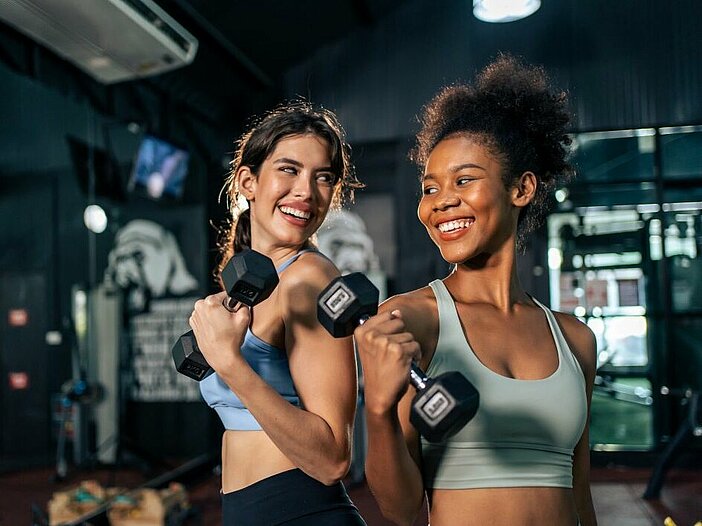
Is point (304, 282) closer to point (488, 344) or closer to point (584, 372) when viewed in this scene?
point (488, 344)

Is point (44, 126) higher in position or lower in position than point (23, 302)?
higher

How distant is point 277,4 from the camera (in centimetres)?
511

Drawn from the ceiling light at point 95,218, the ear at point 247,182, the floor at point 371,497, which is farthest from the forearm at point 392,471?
the ceiling light at point 95,218

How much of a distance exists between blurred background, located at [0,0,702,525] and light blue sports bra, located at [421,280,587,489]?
2983 mm

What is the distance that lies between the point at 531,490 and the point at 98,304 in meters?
3.55

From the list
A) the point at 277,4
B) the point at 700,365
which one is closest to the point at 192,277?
the point at 277,4

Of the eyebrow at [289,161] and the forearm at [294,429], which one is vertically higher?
the eyebrow at [289,161]

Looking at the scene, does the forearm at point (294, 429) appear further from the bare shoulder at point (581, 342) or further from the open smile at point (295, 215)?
the bare shoulder at point (581, 342)

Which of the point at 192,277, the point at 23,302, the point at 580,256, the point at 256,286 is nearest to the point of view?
the point at 256,286

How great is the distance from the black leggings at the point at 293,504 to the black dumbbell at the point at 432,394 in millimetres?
358

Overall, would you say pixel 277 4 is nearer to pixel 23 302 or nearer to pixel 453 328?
pixel 23 302

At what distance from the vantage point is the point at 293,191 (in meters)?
1.36

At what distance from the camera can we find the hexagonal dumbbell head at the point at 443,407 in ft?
2.97

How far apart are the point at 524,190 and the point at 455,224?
173mm
